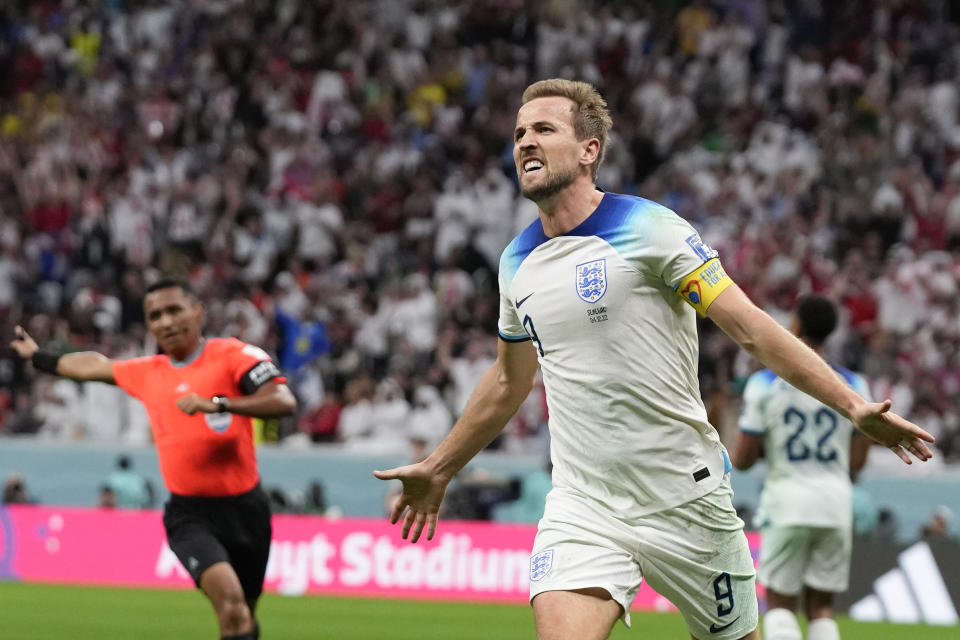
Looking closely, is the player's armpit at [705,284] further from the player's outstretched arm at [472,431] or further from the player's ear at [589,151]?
Result: the player's outstretched arm at [472,431]

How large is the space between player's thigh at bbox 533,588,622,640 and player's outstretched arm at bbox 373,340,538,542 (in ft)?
2.32

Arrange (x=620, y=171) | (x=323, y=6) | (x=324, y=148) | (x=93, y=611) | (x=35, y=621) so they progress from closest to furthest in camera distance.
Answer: (x=35, y=621) → (x=93, y=611) → (x=620, y=171) → (x=324, y=148) → (x=323, y=6)

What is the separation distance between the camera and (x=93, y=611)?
48.8 feet

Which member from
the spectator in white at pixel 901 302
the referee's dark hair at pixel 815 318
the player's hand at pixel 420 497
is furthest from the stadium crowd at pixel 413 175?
the player's hand at pixel 420 497

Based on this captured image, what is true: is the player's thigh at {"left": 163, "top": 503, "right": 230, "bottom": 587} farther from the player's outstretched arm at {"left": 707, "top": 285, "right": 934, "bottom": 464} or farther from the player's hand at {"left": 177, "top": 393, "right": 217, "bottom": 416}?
the player's outstretched arm at {"left": 707, "top": 285, "right": 934, "bottom": 464}

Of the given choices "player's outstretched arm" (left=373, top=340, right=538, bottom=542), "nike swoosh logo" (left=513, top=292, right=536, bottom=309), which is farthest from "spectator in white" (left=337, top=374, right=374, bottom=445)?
"nike swoosh logo" (left=513, top=292, right=536, bottom=309)

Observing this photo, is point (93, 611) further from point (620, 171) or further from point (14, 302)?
point (620, 171)

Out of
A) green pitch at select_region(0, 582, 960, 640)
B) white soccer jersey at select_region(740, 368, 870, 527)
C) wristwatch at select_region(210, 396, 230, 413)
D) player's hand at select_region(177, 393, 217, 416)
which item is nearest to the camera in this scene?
player's hand at select_region(177, 393, 217, 416)

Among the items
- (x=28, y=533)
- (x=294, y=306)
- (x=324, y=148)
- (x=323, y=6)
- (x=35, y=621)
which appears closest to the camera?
(x=35, y=621)

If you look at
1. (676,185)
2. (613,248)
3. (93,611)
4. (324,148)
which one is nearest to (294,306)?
(324,148)

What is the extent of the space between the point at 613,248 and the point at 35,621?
971 centimetres

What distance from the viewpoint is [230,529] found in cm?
893

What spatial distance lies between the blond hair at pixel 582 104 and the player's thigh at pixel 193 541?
385cm

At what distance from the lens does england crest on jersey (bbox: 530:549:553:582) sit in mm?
5410
